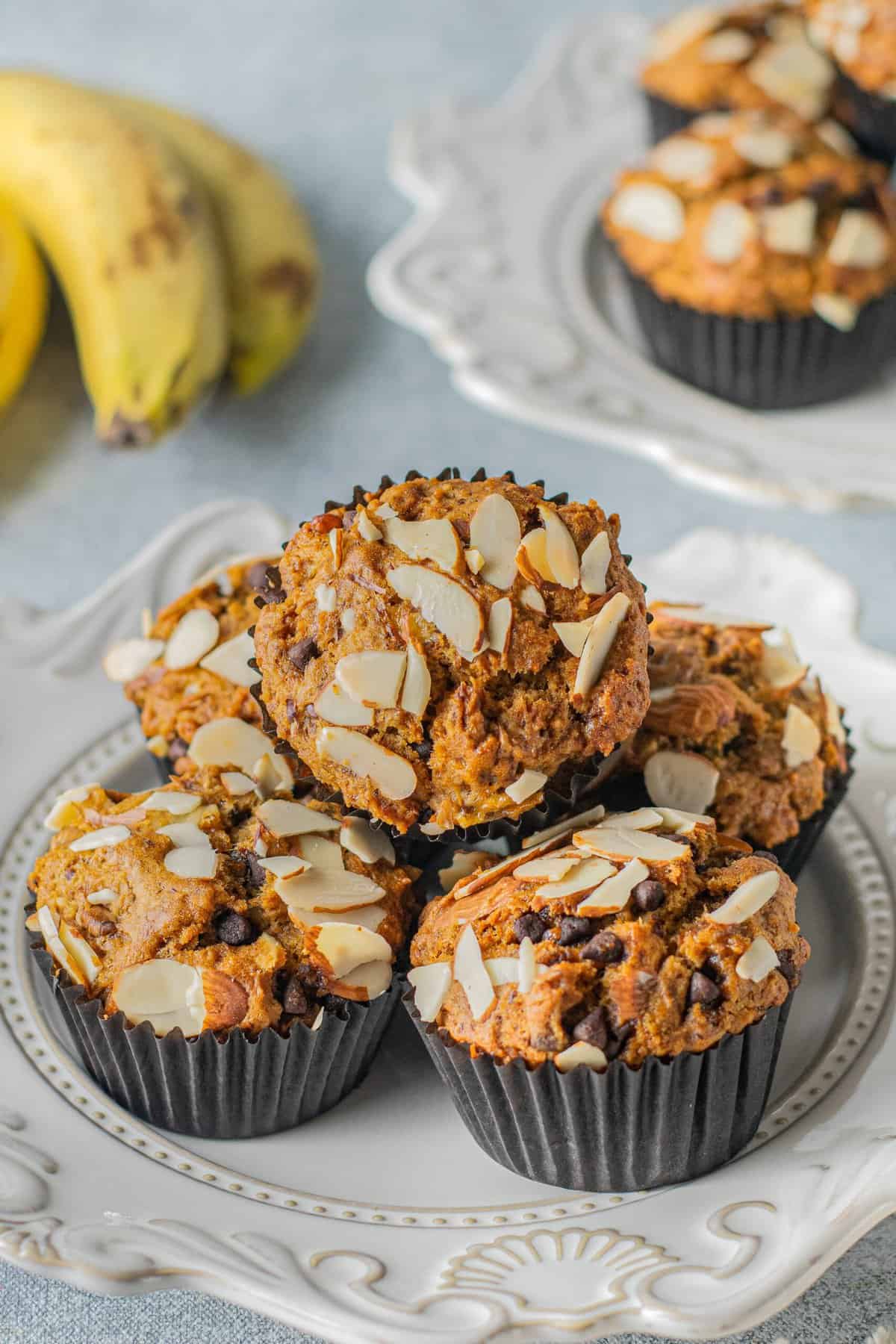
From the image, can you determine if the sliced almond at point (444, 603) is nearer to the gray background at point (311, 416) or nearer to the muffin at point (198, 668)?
the muffin at point (198, 668)

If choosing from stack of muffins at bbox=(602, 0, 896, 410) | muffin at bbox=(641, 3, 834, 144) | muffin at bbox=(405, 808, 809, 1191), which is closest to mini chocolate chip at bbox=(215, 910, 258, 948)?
muffin at bbox=(405, 808, 809, 1191)

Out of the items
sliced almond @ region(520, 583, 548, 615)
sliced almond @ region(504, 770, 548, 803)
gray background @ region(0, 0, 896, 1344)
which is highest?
sliced almond @ region(520, 583, 548, 615)

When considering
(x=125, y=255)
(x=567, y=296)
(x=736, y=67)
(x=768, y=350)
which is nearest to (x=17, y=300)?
(x=125, y=255)

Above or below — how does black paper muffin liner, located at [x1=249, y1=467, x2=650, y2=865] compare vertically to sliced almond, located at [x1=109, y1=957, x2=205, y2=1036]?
above

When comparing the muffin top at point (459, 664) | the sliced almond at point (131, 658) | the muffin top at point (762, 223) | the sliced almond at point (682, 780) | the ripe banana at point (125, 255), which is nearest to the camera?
the muffin top at point (459, 664)

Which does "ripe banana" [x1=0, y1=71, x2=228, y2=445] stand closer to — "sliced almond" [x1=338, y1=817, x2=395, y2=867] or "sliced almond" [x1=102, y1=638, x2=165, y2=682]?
"sliced almond" [x1=102, y1=638, x2=165, y2=682]

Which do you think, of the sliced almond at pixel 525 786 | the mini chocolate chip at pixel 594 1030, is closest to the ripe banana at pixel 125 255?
the sliced almond at pixel 525 786

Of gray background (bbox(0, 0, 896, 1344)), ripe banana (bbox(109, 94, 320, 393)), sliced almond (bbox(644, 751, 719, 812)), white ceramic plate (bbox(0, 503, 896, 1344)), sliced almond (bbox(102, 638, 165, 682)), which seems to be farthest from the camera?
ripe banana (bbox(109, 94, 320, 393))
